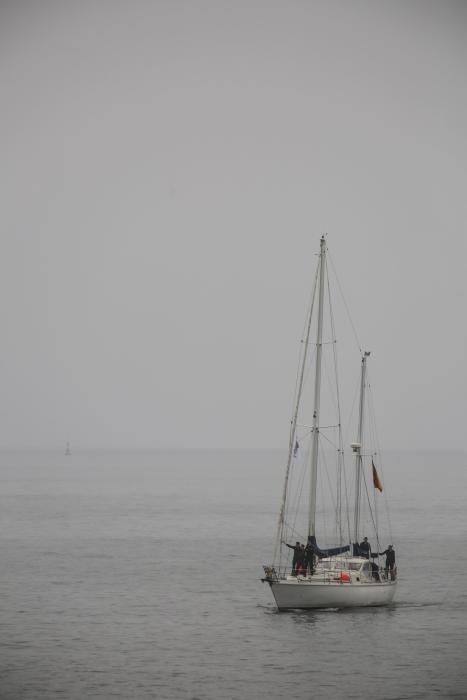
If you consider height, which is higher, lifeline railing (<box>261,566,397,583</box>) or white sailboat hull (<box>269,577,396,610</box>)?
lifeline railing (<box>261,566,397,583</box>)

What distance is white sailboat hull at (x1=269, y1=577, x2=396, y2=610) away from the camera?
210 feet

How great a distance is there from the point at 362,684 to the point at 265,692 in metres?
4.20

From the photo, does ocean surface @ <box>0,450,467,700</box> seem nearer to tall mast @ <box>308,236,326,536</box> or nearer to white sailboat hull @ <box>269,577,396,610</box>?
white sailboat hull @ <box>269,577,396,610</box>

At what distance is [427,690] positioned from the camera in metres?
50.5

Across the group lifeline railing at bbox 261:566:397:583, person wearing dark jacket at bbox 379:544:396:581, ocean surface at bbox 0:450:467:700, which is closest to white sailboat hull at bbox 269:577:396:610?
lifeline railing at bbox 261:566:397:583

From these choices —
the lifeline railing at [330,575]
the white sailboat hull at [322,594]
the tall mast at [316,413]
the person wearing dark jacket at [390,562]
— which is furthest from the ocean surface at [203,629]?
the tall mast at [316,413]

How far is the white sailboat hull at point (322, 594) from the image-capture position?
210 feet

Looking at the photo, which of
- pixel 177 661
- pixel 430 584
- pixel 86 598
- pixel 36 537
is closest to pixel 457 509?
pixel 36 537

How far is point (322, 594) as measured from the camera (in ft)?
211

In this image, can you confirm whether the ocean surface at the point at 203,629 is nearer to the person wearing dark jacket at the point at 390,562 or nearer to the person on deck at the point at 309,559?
the person wearing dark jacket at the point at 390,562

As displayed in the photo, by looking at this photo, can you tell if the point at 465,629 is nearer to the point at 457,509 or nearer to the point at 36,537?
the point at 36,537

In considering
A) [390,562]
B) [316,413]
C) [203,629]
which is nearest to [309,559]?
[390,562]

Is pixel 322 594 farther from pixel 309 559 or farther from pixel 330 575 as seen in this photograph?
pixel 309 559

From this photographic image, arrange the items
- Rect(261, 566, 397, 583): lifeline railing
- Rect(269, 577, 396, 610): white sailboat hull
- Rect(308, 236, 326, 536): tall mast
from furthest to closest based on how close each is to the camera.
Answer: Rect(308, 236, 326, 536): tall mast → Rect(269, 577, 396, 610): white sailboat hull → Rect(261, 566, 397, 583): lifeline railing
